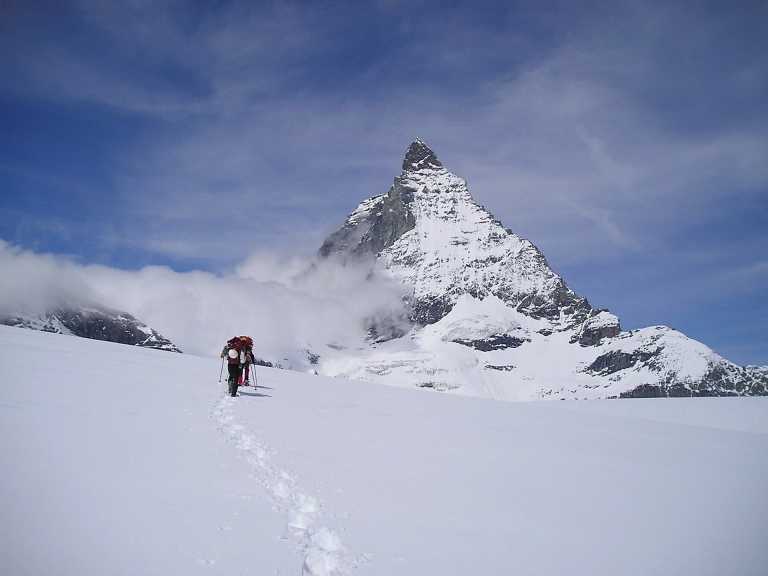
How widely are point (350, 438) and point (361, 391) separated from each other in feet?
32.4

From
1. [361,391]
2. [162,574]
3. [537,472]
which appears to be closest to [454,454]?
[537,472]

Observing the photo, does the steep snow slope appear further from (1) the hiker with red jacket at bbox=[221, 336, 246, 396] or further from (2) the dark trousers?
(1) the hiker with red jacket at bbox=[221, 336, 246, 396]

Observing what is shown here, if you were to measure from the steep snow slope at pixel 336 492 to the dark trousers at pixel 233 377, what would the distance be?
1421mm

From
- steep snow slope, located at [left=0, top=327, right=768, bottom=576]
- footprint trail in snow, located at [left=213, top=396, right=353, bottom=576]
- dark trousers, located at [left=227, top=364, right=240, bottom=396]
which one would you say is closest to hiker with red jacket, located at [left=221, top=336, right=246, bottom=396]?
dark trousers, located at [left=227, top=364, right=240, bottom=396]

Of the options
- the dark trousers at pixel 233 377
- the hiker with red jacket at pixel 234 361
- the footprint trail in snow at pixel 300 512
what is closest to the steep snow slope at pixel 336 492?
the footprint trail in snow at pixel 300 512

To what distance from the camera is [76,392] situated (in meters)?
12.0

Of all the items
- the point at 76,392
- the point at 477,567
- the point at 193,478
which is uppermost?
the point at 76,392

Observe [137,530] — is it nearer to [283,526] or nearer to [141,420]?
[283,526]

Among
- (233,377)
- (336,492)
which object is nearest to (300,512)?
(336,492)

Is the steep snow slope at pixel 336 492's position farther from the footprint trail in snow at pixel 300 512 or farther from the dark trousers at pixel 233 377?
the dark trousers at pixel 233 377

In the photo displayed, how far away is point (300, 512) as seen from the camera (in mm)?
6578

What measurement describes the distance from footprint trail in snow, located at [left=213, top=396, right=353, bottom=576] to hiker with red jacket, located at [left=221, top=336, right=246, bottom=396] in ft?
21.6

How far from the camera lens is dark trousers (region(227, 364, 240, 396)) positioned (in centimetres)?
1648

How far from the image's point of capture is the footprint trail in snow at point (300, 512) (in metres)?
5.36
